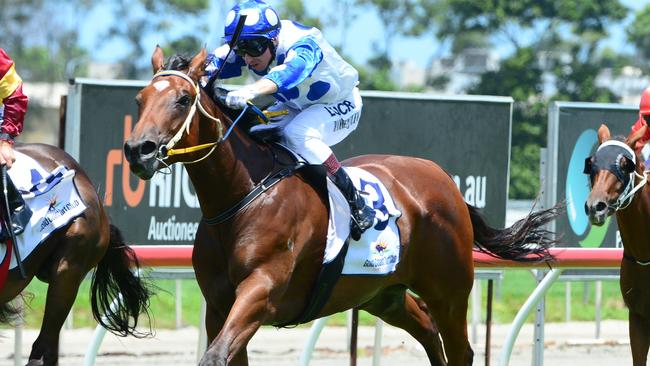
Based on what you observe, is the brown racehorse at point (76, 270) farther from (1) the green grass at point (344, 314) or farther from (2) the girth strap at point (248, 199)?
(1) the green grass at point (344, 314)

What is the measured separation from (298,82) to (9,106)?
1.48 metres

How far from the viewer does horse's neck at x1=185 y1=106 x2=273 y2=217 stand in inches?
190

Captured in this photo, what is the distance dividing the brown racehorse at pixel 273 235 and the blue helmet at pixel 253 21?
29 cm

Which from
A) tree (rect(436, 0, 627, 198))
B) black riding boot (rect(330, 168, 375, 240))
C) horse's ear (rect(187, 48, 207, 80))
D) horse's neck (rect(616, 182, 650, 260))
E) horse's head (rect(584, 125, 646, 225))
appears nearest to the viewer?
horse's ear (rect(187, 48, 207, 80))

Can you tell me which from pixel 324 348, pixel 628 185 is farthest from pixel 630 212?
pixel 324 348

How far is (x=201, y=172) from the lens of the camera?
484 cm

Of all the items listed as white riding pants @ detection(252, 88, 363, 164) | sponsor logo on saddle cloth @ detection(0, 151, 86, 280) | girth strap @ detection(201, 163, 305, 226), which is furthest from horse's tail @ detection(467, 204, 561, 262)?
sponsor logo on saddle cloth @ detection(0, 151, 86, 280)

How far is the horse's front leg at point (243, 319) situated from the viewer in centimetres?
444

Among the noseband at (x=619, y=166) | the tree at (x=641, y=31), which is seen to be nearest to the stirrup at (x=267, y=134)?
the noseband at (x=619, y=166)

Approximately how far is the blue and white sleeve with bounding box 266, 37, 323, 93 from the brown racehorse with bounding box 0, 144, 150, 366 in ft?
4.50

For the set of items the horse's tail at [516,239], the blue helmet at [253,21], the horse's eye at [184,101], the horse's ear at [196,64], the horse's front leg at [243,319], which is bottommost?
the horse's front leg at [243,319]

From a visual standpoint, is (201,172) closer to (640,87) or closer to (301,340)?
(301,340)

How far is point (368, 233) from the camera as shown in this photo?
538 cm

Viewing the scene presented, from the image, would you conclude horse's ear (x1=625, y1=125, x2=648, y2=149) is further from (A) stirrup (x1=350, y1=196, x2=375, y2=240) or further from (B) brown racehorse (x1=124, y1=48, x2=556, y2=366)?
(A) stirrup (x1=350, y1=196, x2=375, y2=240)
